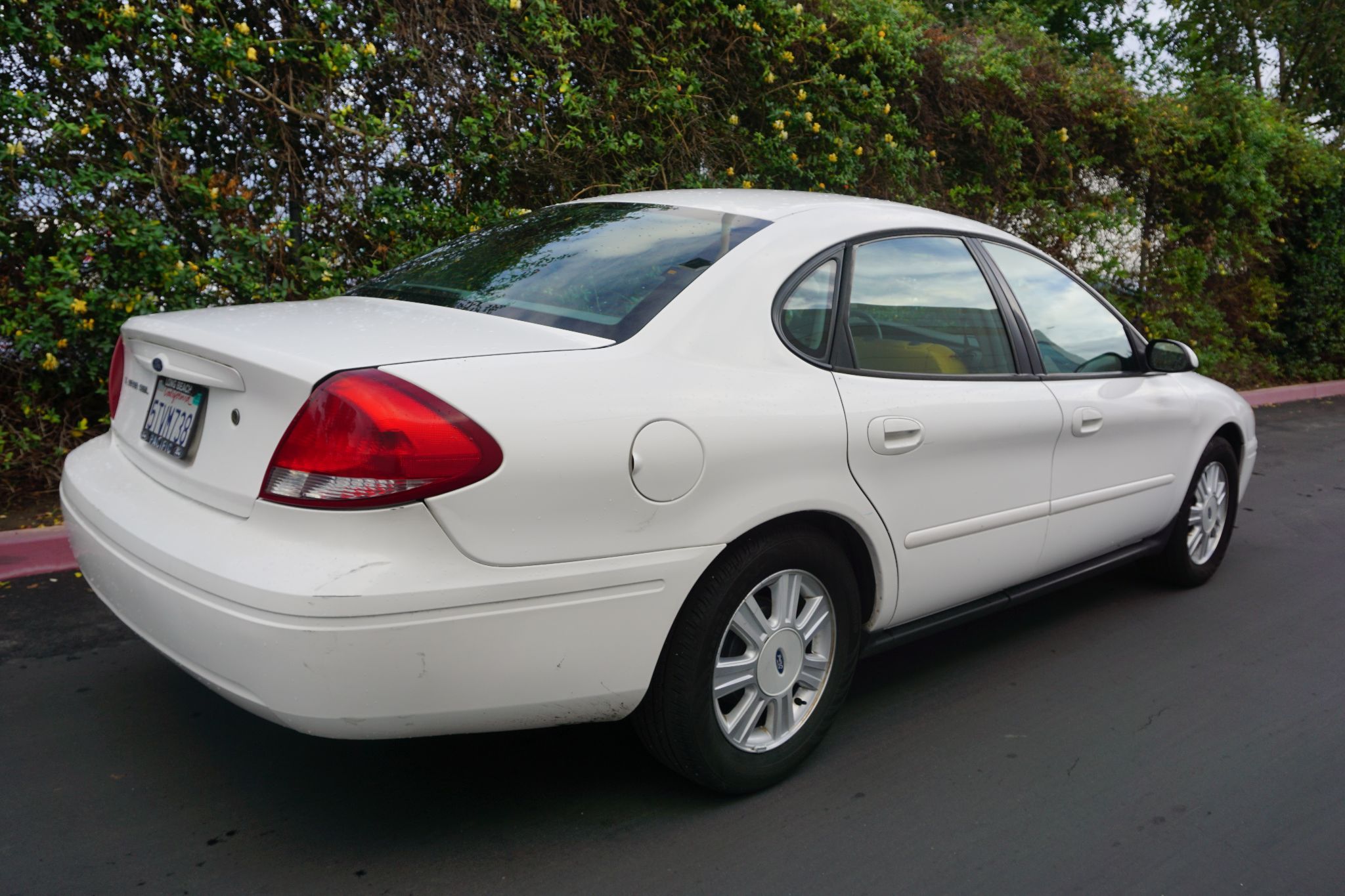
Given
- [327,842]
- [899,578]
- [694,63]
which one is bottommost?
[327,842]

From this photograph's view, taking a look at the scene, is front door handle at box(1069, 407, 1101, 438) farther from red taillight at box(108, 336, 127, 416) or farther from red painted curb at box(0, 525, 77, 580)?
red painted curb at box(0, 525, 77, 580)

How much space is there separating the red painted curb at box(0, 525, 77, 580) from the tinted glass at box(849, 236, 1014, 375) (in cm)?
336

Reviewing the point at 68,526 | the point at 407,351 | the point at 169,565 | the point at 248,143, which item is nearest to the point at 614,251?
the point at 407,351

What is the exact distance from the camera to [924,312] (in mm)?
3352

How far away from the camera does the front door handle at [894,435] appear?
2.93 meters

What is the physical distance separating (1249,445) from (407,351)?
4.09 metres

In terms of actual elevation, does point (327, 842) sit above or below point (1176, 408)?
below

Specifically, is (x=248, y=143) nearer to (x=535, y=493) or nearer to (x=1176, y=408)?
(x=535, y=493)

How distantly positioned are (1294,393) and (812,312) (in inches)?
435

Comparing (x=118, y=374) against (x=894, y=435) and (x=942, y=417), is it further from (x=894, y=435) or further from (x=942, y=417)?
(x=942, y=417)

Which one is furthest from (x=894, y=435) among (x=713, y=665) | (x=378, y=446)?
(x=378, y=446)

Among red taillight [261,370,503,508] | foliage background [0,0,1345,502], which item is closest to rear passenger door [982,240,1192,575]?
red taillight [261,370,503,508]

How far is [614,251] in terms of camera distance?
10.1ft

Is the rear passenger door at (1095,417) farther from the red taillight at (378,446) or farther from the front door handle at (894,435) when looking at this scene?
the red taillight at (378,446)
